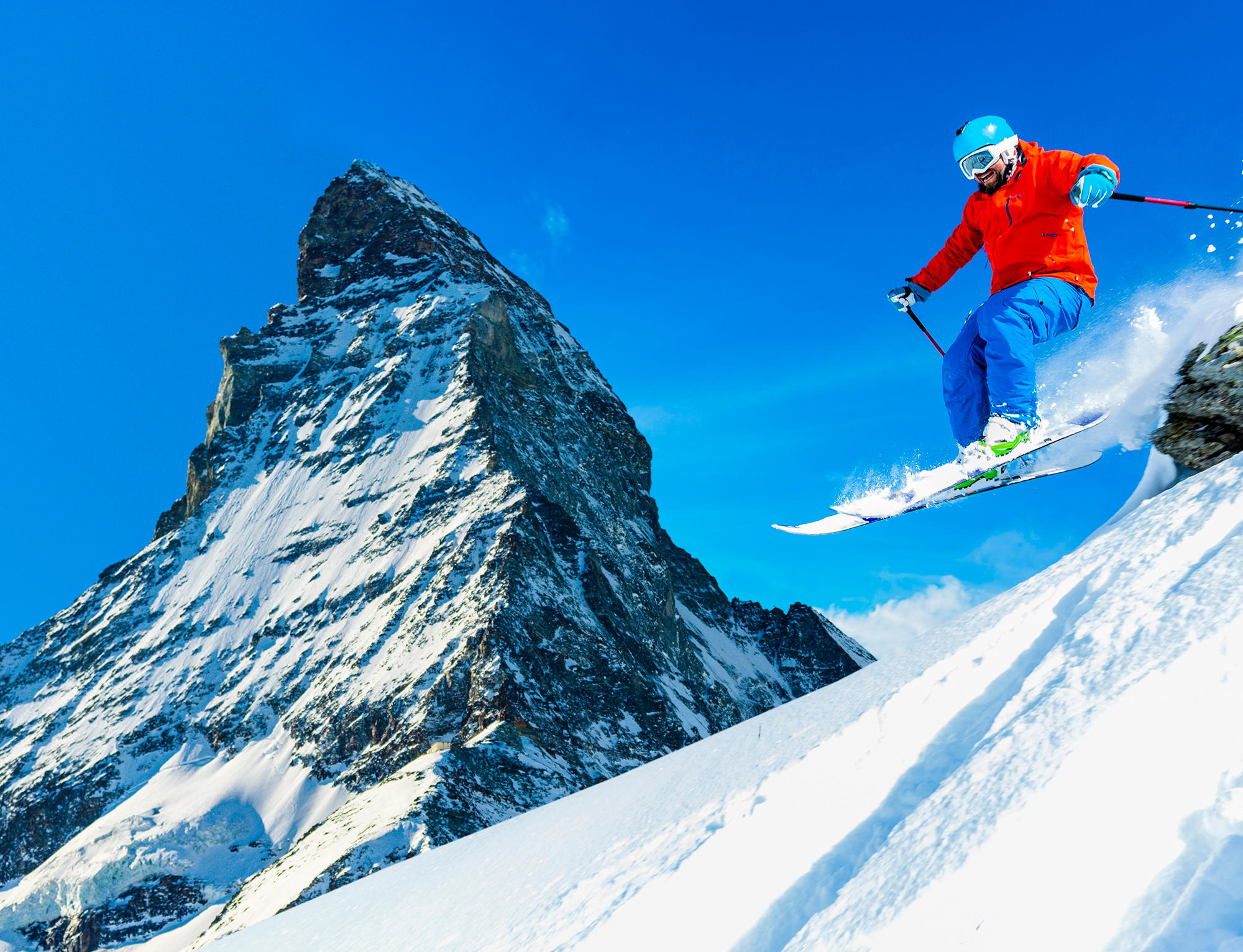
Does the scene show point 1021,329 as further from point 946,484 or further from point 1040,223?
point 946,484

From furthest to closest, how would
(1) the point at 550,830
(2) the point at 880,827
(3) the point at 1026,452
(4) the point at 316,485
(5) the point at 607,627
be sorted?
(4) the point at 316,485 < (5) the point at 607,627 < (3) the point at 1026,452 < (1) the point at 550,830 < (2) the point at 880,827

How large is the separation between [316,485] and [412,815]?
216ft

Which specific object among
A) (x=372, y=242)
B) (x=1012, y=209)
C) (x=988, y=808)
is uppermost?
(x=372, y=242)

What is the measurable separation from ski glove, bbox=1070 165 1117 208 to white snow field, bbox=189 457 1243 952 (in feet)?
9.17

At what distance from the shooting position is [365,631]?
218 feet

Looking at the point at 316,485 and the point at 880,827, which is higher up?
the point at 316,485

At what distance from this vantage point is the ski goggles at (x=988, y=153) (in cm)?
511

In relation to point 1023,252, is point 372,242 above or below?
above

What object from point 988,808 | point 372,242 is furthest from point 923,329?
point 372,242

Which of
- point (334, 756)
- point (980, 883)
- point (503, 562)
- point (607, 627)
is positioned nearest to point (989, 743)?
point (980, 883)

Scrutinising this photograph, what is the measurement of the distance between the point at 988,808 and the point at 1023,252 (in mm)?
4538

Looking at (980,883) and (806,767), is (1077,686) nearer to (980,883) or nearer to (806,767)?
(980,883)

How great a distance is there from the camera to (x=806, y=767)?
2.34 m

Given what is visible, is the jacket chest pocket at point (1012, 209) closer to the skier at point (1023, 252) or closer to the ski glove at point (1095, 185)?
the skier at point (1023, 252)
